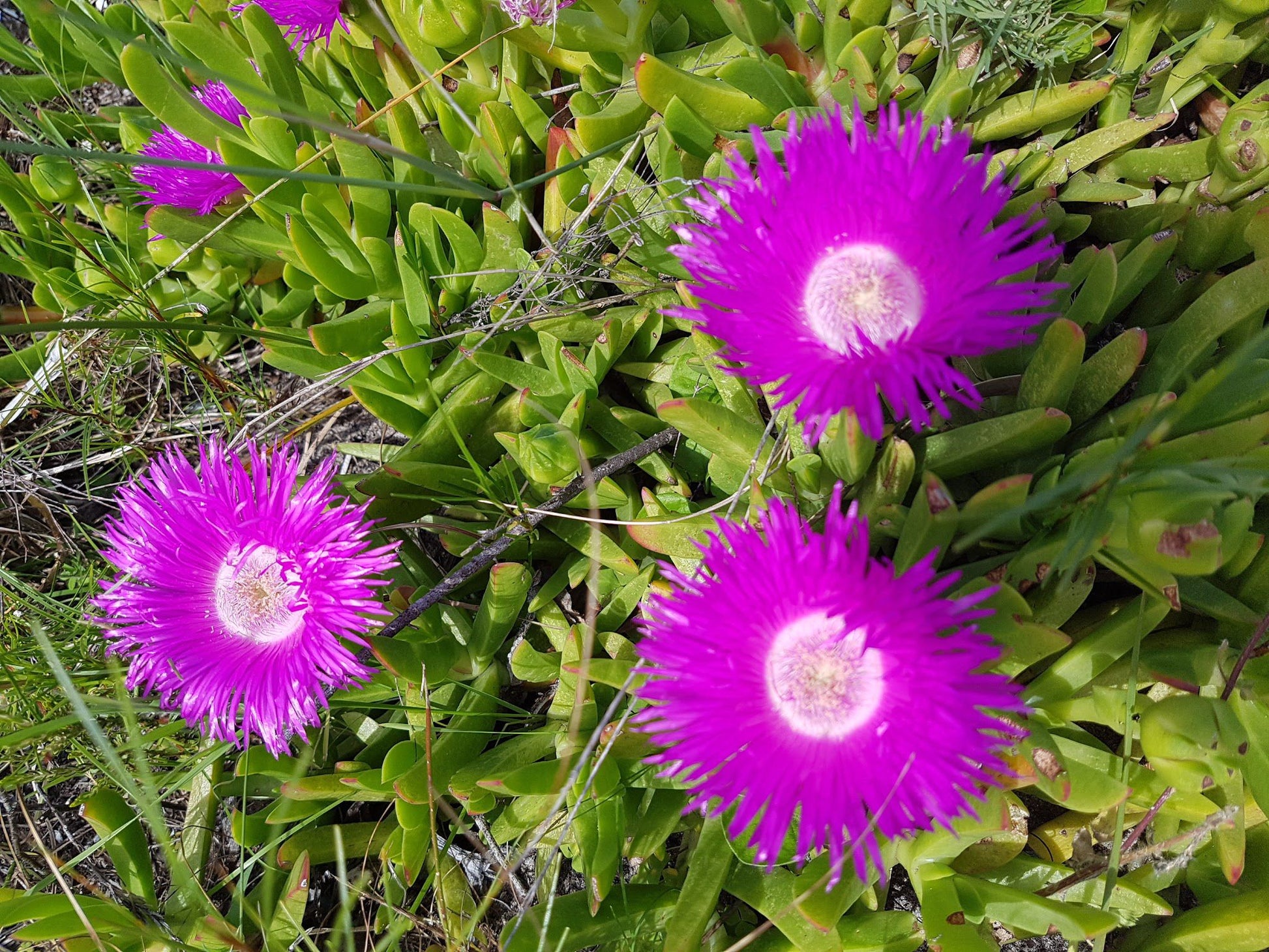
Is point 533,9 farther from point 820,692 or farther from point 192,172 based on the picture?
point 820,692

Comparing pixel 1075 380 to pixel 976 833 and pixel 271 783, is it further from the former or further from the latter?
pixel 271 783

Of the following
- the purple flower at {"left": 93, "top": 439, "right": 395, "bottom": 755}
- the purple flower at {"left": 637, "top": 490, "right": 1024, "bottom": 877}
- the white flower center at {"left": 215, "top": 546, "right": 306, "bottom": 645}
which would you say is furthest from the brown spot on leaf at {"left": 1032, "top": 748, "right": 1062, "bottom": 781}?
the white flower center at {"left": 215, "top": 546, "right": 306, "bottom": 645}

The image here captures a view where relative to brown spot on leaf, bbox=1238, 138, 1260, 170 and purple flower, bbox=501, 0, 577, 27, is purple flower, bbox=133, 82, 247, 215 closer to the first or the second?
purple flower, bbox=501, 0, 577, 27

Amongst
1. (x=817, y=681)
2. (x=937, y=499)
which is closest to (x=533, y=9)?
(x=937, y=499)

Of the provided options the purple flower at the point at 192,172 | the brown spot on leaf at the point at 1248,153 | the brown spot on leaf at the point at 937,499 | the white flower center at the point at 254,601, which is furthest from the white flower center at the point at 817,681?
the purple flower at the point at 192,172

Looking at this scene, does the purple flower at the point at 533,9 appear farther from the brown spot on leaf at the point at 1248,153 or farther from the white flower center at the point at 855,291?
the brown spot on leaf at the point at 1248,153

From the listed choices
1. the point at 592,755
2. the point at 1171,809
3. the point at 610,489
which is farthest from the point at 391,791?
the point at 1171,809

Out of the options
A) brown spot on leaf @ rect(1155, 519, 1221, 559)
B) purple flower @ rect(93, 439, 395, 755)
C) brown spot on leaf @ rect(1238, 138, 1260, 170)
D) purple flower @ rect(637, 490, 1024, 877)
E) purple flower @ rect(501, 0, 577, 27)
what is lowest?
purple flower @ rect(93, 439, 395, 755)
